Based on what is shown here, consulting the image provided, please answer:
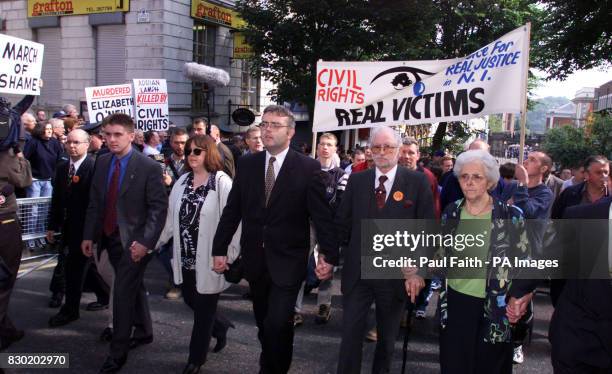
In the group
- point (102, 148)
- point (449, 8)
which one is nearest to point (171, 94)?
point (102, 148)

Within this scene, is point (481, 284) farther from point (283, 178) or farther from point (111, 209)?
point (111, 209)

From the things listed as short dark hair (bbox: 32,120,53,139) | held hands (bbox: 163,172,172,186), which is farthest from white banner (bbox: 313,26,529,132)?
short dark hair (bbox: 32,120,53,139)

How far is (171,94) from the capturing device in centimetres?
1848

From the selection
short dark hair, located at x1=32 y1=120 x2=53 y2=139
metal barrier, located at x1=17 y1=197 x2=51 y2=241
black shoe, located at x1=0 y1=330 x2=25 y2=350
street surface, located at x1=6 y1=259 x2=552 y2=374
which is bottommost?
street surface, located at x1=6 y1=259 x2=552 y2=374

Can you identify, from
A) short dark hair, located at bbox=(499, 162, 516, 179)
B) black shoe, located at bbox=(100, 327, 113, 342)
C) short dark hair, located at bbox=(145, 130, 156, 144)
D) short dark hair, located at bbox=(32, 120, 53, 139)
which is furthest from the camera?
short dark hair, located at bbox=(145, 130, 156, 144)

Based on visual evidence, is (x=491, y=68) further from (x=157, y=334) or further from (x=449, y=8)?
(x=449, y=8)

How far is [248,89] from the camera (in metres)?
23.7

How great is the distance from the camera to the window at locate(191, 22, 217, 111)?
782 inches

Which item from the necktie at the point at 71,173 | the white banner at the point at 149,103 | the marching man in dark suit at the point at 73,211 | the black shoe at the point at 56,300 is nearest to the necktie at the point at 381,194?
the marching man in dark suit at the point at 73,211

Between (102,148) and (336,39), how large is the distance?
1215 cm

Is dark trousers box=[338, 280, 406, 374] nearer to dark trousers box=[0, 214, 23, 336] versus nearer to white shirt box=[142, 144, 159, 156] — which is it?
dark trousers box=[0, 214, 23, 336]

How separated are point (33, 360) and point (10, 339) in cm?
49

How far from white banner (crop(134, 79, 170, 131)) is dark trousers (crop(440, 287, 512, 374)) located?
29.5ft

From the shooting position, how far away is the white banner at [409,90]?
6.17 m
